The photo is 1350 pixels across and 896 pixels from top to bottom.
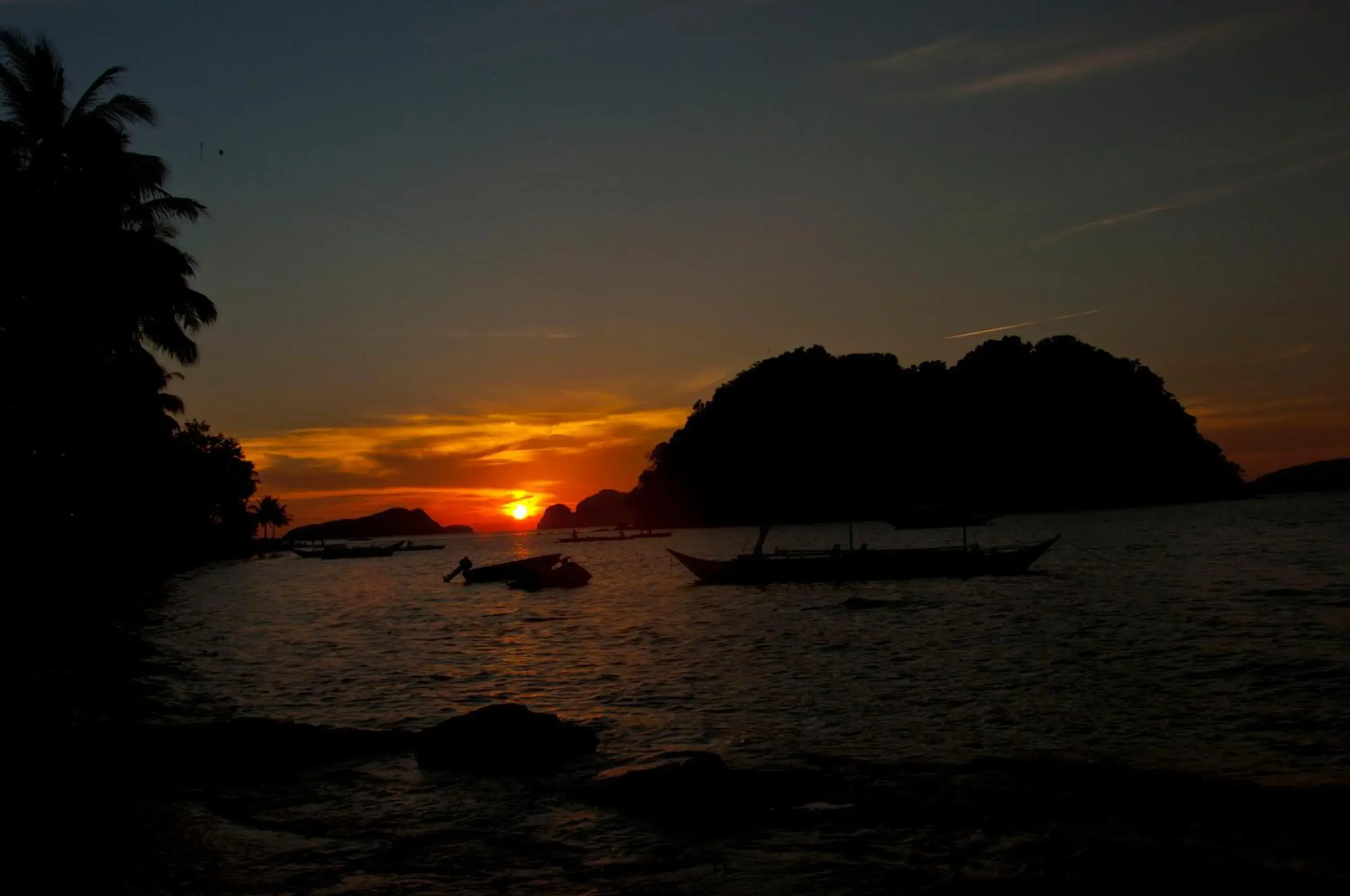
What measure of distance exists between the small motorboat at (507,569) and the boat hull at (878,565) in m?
13.5

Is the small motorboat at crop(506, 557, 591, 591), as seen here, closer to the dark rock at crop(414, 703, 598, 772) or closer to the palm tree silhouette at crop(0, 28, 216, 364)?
the palm tree silhouette at crop(0, 28, 216, 364)

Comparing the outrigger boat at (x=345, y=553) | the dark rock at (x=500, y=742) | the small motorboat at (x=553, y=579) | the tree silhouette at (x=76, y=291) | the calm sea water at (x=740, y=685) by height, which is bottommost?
the calm sea water at (x=740, y=685)

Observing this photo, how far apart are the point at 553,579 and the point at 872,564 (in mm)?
20147

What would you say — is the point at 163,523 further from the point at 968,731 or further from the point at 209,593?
the point at 968,731

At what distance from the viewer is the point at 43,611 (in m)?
33.8

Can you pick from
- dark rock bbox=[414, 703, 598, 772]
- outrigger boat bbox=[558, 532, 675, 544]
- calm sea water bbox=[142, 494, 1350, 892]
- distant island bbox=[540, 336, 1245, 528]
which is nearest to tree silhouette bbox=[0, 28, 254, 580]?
calm sea water bbox=[142, 494, 1350, 892]

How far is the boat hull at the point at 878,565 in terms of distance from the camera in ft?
153

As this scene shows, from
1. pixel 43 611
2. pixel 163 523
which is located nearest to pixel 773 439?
pixel 163 523

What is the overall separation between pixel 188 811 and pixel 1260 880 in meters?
10.8

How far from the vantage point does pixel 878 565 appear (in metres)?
46.4

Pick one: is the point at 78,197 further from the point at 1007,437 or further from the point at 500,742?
the point at 1007,437

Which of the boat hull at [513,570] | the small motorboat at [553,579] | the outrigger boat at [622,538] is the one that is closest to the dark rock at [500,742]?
the small motorboat at [553,579]

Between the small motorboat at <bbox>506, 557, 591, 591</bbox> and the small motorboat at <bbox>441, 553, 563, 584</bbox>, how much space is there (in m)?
0.40

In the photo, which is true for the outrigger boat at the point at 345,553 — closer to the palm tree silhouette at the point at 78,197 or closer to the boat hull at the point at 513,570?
the boat hull at the point at 513,570
